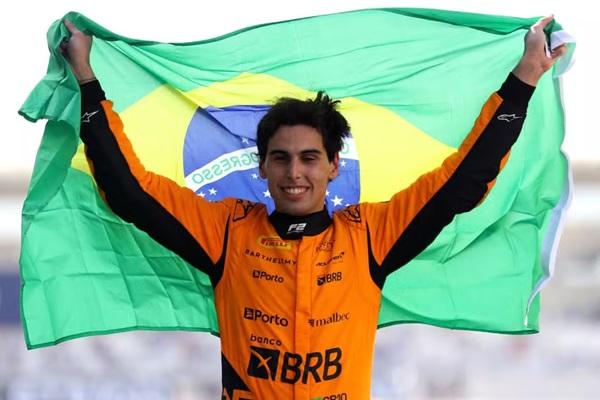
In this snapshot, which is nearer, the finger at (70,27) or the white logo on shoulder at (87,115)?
the white logo on shoulder at (87,115)

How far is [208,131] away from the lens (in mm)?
3889

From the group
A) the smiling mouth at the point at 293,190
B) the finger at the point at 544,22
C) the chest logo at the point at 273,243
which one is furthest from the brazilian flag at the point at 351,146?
the smiling mouth at the point at 293,190

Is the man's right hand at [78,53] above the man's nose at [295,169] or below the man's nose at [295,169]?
above

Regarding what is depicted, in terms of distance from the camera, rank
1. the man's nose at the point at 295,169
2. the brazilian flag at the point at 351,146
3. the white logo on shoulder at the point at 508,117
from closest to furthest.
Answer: the man's nose at the point at 295,169, the white logo on shoulder at the point at 508,117, the brazilian flag at the point at 351,146

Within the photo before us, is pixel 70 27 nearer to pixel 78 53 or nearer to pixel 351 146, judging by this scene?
pixel 78 53

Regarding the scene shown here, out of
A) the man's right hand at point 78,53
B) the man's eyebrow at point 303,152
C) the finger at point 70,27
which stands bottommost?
the man's eyebrow at point 303,152

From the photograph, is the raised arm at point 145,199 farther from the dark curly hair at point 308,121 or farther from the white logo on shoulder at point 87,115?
the dark curly hair at point 308,121

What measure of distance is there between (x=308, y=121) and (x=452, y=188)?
1.54 feet

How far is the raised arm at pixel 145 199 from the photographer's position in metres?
3.07

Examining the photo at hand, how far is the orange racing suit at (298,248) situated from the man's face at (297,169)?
0.07m

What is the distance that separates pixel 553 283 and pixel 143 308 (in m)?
7.79

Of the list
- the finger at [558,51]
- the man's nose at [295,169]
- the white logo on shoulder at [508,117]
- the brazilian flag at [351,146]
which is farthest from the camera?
the brazilian flag at [351,146]

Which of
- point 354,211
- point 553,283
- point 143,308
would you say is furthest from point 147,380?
point 354,211

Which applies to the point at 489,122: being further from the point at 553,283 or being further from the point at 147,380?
the point at 553,283
